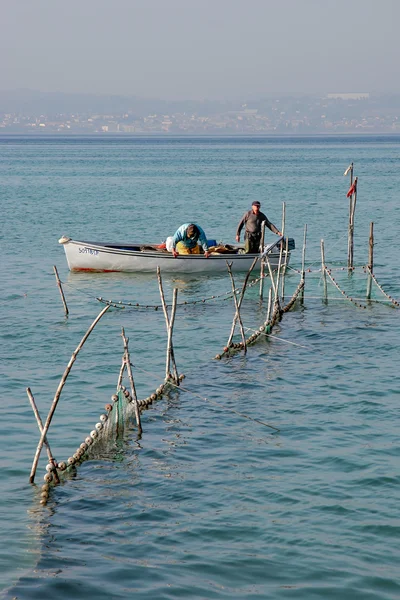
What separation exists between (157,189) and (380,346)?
5388 centimetres

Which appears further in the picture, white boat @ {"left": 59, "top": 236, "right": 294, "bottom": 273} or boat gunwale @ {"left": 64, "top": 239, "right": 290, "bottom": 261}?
white boat @ {"left": 59, "top": 236, "right": 294, "bottom": 273}

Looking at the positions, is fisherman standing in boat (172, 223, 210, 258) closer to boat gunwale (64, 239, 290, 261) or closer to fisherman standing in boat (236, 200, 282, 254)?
boat gunwale (64, 239, 290, 261)

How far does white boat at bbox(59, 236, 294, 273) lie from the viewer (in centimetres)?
2745

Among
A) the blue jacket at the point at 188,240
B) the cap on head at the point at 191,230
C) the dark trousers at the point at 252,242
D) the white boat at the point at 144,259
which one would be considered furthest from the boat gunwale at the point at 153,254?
the cap on head at the point at 191,230

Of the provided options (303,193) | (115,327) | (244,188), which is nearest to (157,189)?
(244,188)

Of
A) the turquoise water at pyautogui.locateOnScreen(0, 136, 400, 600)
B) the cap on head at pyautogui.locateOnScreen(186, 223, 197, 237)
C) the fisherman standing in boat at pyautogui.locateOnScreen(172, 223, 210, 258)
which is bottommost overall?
the turquoise water at pyautogui.locateOnScreen(0, 136, 400, 600)

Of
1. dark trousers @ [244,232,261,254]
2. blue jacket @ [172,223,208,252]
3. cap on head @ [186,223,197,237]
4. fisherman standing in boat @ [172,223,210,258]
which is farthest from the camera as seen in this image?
blue jacket @ [172,223,208,252]

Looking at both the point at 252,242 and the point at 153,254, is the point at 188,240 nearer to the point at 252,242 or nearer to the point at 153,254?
the point at 153,254

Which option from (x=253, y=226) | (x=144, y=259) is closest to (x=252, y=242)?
(x=253, y=226)

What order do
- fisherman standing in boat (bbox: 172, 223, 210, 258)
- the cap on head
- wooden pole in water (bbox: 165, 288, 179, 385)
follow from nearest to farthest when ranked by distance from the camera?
wooden pole in water (bbox: 165, 288, 179, 385), the cap on head, fisherman standing in boat (bbox: 172, 223, 210, 258)

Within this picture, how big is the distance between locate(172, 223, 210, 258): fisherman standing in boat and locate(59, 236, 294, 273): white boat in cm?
32

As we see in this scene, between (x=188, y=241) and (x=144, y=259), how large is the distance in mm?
1485

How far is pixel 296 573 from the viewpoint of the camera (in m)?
9.67

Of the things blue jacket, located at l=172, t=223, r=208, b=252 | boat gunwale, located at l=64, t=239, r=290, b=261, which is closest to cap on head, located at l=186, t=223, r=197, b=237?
blue jacket, located at l=172, t=223, r=208, b=252
